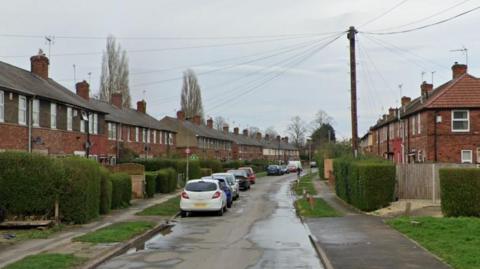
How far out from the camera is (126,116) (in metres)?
58.1

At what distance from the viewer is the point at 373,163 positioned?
2353 cm

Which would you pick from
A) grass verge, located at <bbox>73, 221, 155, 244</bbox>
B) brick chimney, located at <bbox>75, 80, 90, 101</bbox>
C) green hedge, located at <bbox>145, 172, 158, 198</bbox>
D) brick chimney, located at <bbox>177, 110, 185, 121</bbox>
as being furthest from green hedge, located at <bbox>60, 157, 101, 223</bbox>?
brick chimney, located at <bbox>177, 110, 185, 121</bbox>

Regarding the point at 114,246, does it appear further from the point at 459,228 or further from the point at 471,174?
the point at 471,174

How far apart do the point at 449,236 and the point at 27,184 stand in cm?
1237

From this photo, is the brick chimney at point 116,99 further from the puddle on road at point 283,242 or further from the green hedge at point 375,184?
the green hedge at point 375,184

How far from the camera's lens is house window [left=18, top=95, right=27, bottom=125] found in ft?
101

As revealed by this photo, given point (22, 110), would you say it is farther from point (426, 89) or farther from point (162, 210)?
point (426, 89)

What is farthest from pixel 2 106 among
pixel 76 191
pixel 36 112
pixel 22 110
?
pixel 76 191

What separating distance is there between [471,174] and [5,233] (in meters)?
14.3

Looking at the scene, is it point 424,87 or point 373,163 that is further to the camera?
point 424,87

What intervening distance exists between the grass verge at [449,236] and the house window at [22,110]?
19.8m

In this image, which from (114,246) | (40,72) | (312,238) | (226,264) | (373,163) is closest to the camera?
(226,264)

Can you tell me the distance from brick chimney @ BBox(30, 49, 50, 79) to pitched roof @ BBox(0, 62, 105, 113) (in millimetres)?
551

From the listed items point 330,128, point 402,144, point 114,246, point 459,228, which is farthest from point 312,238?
point 330,128
